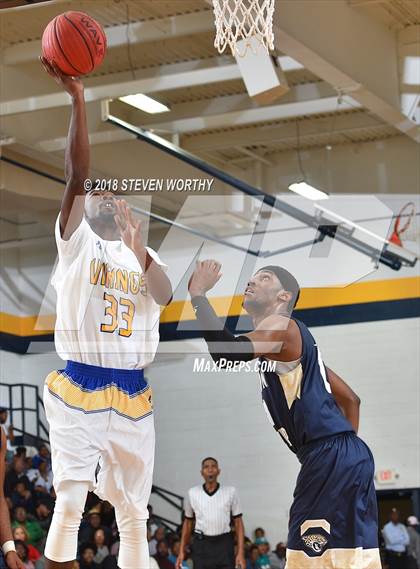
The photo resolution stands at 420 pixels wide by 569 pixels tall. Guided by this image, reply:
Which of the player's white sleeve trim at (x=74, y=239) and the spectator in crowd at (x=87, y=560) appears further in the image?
the spectator in crowd at (x=87, y=560)

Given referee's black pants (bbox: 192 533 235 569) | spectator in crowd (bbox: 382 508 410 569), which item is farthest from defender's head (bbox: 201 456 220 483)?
spectator in crowd (bbox: 382 508 410 569)

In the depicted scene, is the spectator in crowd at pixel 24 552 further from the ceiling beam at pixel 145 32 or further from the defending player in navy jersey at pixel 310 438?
the defending player in navy jersey at pixel 310 438

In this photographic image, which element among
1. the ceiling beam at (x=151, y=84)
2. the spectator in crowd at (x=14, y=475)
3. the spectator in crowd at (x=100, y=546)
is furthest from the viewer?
the spectator in crowd at (x=14, y=475)

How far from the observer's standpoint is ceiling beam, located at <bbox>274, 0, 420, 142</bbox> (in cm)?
977

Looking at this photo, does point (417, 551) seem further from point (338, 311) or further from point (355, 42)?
point (355, 42)

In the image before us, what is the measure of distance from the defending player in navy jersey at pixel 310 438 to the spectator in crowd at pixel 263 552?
1172cm

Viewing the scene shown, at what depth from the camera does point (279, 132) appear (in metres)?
16.6

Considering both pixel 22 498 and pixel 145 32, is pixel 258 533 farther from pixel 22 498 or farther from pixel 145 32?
pixel 145 32

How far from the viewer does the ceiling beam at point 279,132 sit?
16.2m

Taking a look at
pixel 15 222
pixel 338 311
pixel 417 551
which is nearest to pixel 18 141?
pixel 15 222

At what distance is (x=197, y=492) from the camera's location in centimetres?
1175

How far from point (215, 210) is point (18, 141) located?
4554 mm

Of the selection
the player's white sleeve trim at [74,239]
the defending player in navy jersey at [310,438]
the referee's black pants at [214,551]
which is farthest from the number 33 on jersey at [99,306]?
the referee's black pants at [214,551]

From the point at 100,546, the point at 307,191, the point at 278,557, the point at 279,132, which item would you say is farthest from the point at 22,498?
the point at 279,132
